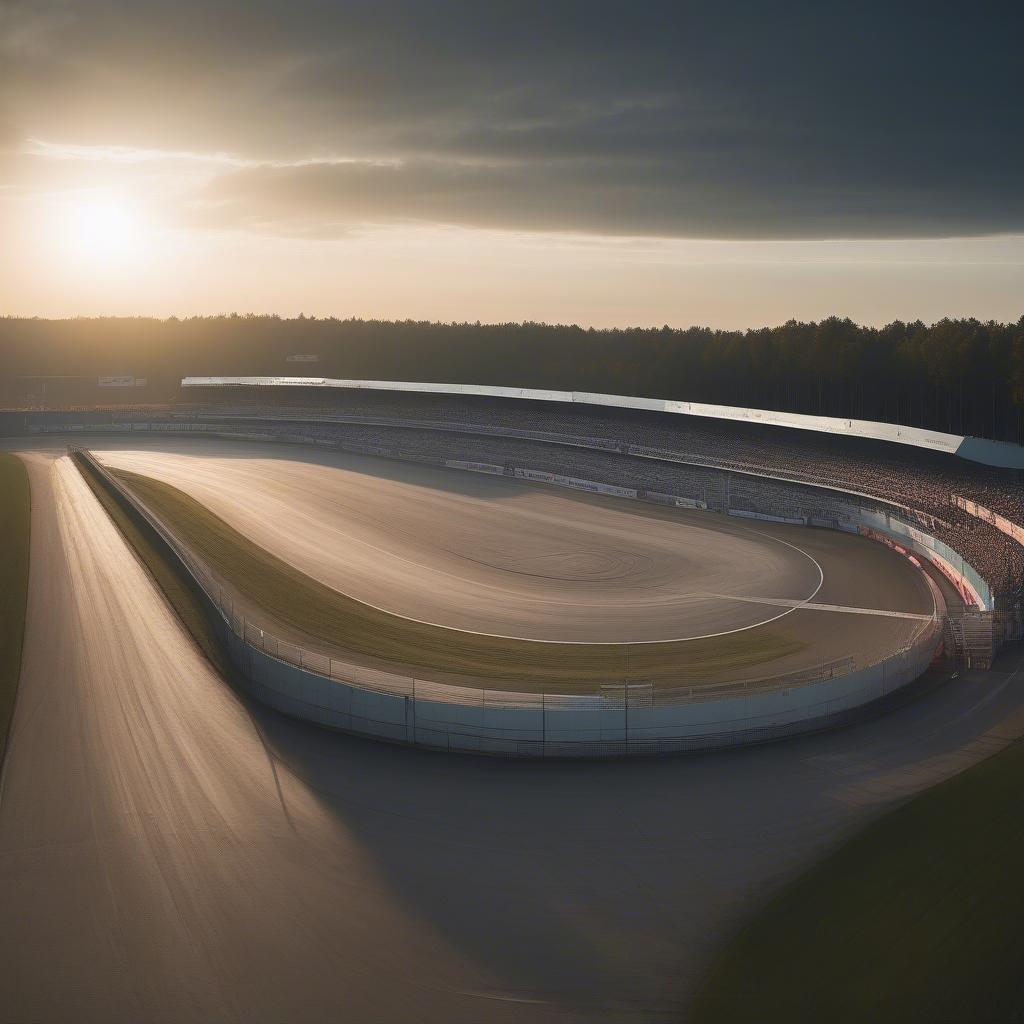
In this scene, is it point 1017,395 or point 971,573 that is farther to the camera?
point 1017,395

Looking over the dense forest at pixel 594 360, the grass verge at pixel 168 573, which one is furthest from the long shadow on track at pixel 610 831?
the dense forest at pixel 594 360

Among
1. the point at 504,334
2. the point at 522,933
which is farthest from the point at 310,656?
the point at 504,334

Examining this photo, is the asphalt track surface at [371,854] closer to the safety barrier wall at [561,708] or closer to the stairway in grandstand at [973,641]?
the safety barrier wall at [561,708]

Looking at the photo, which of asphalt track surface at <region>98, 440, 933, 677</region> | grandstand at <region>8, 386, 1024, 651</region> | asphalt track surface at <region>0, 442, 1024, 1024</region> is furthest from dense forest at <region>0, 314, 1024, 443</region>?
asphalt track surface at <region>0, 442, 1024, 1024</region>

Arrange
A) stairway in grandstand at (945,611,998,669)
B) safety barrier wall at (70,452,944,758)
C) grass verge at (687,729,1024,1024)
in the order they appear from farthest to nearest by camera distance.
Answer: stairway in grandstand at (945,611,998,669)
safety barrier wall at (70,452,944,758)
grass verge at (687,729,1024,1024)

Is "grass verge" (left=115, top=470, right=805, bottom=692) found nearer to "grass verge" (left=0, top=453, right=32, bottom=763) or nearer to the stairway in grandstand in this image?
the stairway in grandstand

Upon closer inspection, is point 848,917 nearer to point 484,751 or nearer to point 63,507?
point 484,751
